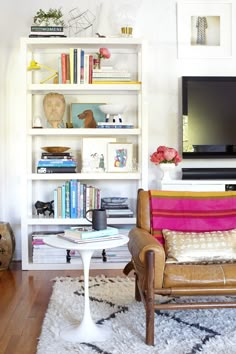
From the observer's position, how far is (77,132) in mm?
4082

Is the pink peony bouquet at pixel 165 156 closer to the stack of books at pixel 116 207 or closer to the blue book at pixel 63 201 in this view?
the stack of books at pixel 116 207

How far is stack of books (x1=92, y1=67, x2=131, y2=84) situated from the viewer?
13.5 ft

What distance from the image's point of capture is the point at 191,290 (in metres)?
2.40

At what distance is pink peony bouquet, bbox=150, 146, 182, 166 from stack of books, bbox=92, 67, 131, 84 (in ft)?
2.33

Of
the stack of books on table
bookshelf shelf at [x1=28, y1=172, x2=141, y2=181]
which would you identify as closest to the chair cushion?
bookshelf shelf at [x1=28, y1=172, x2=141, y2=181]

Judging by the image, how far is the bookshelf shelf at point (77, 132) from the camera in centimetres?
405

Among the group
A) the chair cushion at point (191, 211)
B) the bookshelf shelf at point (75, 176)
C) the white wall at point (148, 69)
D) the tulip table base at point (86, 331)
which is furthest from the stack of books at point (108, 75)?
the tulip table base at point (86, 331)

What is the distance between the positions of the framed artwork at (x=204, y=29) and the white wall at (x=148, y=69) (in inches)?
2.6

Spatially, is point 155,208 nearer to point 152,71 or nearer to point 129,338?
point 129,338

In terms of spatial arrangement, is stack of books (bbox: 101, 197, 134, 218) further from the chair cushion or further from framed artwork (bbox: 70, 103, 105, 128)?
the chair cushion

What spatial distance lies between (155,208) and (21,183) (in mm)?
1493

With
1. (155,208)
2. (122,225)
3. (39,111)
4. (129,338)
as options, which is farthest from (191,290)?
(39,111)

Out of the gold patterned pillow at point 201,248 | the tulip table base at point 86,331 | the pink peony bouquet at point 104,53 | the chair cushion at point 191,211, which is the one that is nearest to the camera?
the tulip table base at point 86,331

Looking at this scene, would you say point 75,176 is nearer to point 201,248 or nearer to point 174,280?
point 201,248
